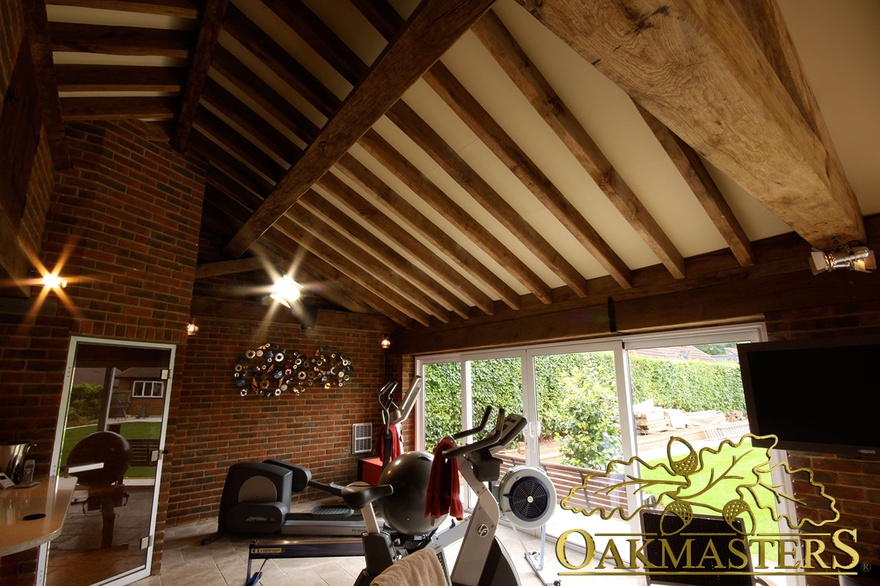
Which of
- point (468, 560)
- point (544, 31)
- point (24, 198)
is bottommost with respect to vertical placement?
point (468, 560)

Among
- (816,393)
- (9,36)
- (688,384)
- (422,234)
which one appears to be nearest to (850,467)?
(816,393)

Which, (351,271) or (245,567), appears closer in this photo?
(245,567)

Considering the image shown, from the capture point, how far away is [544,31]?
7.39ft

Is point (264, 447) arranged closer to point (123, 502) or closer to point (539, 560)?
point (123, 502)

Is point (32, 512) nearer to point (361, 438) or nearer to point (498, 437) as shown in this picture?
point (498, 437)

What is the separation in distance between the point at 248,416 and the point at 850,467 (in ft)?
18.7

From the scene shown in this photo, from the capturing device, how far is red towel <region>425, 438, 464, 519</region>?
293 centimetres

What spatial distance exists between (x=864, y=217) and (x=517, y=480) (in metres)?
2.95

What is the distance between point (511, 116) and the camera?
2.86 meters

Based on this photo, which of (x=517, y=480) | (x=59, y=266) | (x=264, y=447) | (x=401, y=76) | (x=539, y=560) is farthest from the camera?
(x=264, y=447)

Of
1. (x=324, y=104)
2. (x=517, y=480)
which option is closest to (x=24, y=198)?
(x=324, y=104)

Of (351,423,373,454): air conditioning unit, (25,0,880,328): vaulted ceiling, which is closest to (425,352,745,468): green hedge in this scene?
(25,0,880,328): vaulted ceiling

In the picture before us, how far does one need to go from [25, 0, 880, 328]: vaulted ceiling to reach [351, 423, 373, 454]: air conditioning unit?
106 inches

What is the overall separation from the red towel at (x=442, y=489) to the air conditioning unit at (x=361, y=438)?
345 cm
